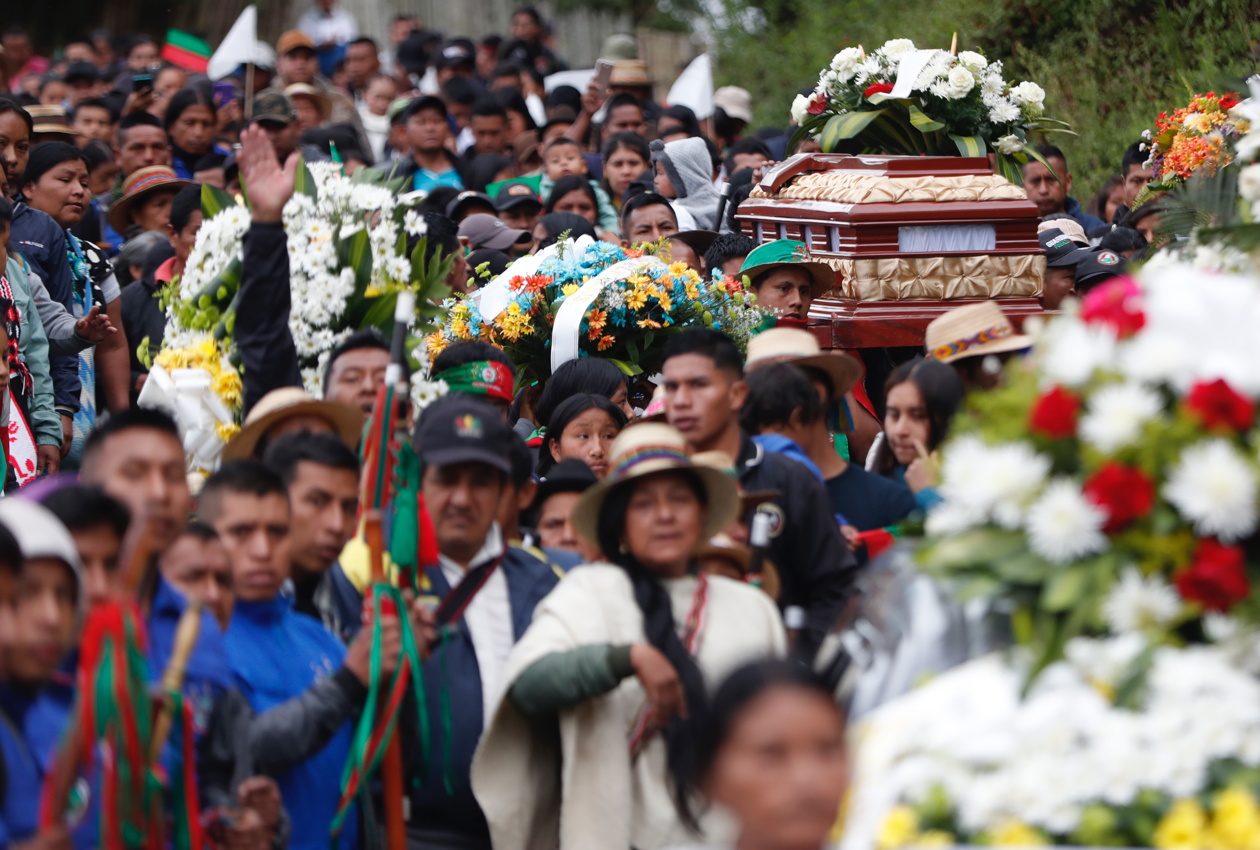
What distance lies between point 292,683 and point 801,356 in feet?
7.49

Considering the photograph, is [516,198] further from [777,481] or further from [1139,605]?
[1139,605]

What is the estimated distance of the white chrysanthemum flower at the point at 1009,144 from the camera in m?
7.14

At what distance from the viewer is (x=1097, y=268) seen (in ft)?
24.1

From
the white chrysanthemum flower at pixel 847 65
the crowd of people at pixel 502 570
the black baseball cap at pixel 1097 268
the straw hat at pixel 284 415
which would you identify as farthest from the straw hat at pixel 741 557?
the black baseball cap at pixel 1097 268

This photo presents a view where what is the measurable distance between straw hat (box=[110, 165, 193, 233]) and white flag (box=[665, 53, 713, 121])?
15.7 ft

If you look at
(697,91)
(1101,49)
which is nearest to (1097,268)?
(1101,49)

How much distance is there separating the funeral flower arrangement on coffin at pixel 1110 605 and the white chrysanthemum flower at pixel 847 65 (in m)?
4.55

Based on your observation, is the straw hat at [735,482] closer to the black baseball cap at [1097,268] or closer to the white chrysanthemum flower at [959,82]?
the white chrysanthemum flower at [959,82]

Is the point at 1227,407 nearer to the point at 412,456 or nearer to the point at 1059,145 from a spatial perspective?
the point at 412,456

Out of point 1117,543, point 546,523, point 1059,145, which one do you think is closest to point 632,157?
point 1059,145

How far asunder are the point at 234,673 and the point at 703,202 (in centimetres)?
649

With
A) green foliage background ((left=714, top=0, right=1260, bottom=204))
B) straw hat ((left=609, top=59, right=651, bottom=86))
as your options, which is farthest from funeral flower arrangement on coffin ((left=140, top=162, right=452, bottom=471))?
straw hat ((left=609, top=59, right=651, bottom=86))

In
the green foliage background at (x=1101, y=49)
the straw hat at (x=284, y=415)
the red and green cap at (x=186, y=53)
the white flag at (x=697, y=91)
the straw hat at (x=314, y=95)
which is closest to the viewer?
the straw hat at (x=284, y=415)

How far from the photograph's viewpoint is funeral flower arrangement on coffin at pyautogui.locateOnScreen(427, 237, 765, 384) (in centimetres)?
636
